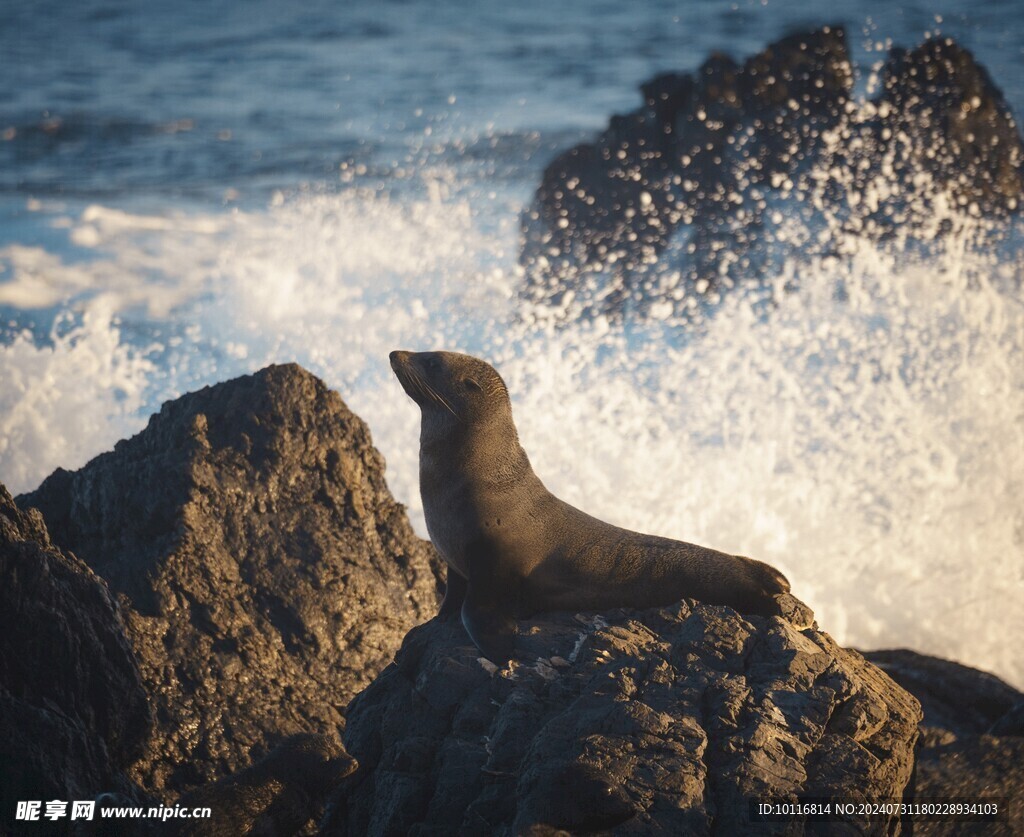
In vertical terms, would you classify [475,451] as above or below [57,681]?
above

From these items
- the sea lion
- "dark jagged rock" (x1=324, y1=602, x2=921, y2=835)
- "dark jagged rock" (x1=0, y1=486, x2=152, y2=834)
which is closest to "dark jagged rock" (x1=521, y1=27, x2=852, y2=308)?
the sea lion

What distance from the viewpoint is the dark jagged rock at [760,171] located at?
2272 cm

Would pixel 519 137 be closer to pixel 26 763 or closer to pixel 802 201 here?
pixel 802 201

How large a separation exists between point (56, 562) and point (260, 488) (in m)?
3.12

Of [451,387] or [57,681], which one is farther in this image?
[451,387]

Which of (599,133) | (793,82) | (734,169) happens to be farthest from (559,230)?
(793,82)

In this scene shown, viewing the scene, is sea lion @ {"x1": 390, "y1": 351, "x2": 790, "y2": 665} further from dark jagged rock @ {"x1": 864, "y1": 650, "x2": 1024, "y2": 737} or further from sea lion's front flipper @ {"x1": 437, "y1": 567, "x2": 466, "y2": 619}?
dark jagged rock @ {"x1": 864, "y1": 650, "x2": 1024, "y2": 737}

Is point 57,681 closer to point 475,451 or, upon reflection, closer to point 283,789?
point 283,789

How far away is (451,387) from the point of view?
791cm

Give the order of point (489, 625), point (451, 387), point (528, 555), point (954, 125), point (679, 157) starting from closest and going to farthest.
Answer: point (489, 625) < point (528, 555) < point (451, 387) < point (679, 157) < point (954, 125)

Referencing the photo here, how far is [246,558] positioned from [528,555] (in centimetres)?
356

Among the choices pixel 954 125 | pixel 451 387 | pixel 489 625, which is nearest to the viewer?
pixel 489 625

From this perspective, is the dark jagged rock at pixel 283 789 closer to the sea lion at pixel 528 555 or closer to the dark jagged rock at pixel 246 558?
the sea lion at pixel 528 555

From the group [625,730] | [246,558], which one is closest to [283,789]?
[625,730]
